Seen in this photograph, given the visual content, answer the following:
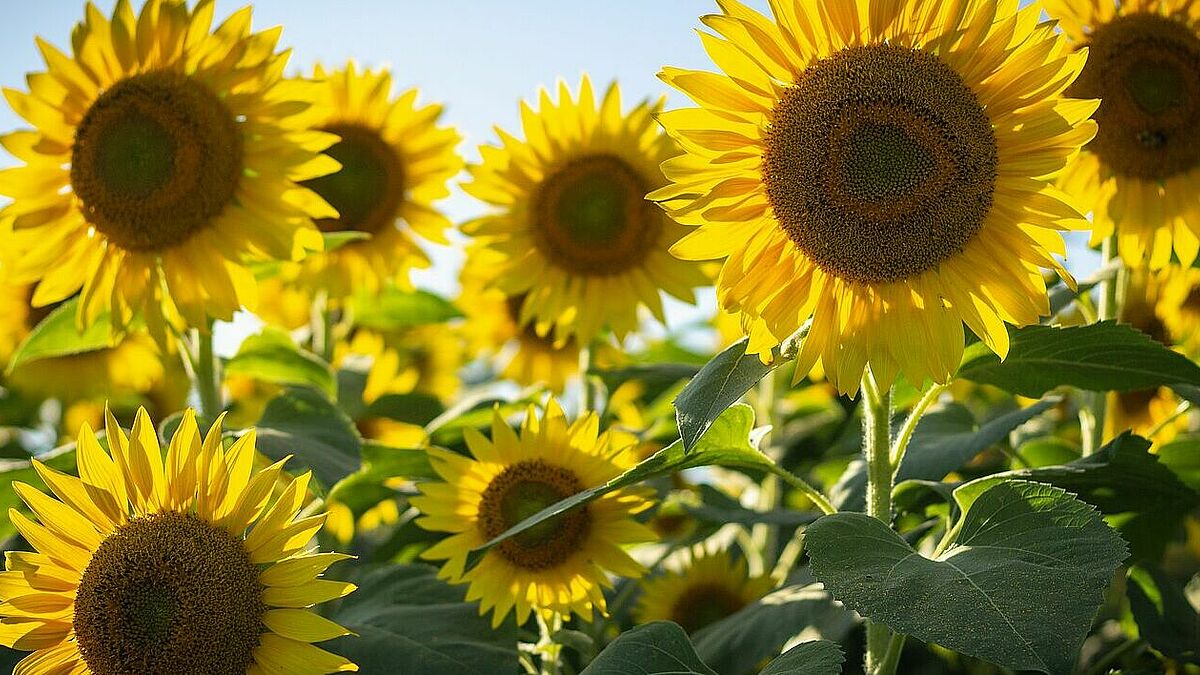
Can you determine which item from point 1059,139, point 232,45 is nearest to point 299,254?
point 232,45

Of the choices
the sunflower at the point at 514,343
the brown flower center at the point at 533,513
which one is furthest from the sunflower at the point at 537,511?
the sunflower at the point at 514,343

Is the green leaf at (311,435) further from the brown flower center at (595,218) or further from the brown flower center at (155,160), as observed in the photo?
the brown flower center at (595,218)

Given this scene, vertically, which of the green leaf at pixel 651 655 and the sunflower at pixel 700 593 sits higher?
the green leaf at pixel 651 655

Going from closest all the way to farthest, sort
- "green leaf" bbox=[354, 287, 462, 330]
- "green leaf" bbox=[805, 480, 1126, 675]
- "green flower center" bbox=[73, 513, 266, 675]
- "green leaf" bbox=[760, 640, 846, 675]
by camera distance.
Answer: "green leaf" bbox=[805, 480, 1126, 675], "green leaf" bbox=[760, 640, 846, 675], "green flower center" bbox=[73, 513, 266, 675], "green leaf" bbox=[354, 287, 462, 330]

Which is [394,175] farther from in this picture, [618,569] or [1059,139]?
[1059,139]

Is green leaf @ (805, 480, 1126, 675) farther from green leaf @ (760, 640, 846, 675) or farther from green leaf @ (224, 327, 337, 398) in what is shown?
green leaf @ (224, 327, 337, 398)

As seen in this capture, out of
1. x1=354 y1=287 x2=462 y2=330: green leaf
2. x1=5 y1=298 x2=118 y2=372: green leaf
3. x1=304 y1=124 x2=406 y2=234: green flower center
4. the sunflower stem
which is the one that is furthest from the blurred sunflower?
the sunflower stem
